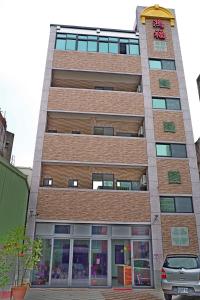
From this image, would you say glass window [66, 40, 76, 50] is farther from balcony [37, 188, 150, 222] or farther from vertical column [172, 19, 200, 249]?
balcony [37, 188, 150, 222]

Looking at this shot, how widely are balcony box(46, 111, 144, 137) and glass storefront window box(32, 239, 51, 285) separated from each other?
345 inches

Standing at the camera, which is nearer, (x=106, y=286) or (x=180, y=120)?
(x=106, y=286)

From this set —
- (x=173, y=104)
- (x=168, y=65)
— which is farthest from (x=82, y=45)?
(x=173, y=104)

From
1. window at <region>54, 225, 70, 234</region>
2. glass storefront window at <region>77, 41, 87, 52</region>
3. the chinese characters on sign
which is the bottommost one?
window at <region>54, 225, 70, 234</region>

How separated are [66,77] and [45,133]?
6091 millimetres

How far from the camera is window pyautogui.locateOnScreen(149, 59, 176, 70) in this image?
22922 millimetres

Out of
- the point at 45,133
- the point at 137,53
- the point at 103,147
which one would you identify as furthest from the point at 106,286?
the point at 137,53

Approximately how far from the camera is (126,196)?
18203 mm

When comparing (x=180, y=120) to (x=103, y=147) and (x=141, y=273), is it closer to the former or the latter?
(x=103, y=147)

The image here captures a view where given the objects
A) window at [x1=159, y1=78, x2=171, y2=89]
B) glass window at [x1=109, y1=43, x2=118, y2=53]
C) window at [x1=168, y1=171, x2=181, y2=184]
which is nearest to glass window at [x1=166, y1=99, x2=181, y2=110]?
window at [x1=159, y1=78, x2=171, y2=89]

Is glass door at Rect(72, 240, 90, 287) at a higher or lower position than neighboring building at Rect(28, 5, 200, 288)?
lower

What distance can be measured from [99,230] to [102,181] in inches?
147

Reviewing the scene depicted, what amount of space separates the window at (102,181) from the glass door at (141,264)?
4.39 meters

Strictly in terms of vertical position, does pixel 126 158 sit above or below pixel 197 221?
above
